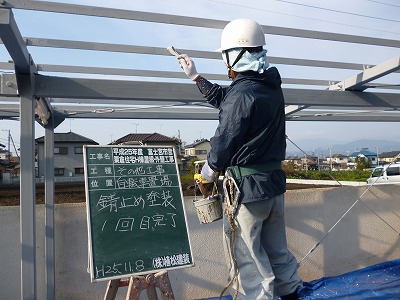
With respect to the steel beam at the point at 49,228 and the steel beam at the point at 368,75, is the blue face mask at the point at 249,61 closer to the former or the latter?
the steel beam at the point at 368,75

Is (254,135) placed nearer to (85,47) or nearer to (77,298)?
(85,47)

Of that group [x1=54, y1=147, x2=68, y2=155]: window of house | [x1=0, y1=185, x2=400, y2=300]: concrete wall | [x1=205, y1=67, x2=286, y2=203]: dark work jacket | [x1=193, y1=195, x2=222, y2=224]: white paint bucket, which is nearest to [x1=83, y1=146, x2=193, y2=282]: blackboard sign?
[x1=193, y1=195, x2=222, y2=224]: white paint bucket

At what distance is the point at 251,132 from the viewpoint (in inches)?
75.3

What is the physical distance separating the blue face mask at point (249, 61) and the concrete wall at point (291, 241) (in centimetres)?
183

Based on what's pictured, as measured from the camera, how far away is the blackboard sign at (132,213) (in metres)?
2.14

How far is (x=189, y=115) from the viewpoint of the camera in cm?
417

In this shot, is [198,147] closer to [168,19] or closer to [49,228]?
[49,228]

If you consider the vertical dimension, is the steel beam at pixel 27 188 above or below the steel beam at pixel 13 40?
below

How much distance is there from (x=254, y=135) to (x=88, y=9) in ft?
4.37

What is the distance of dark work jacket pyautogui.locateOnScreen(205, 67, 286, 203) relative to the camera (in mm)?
1851

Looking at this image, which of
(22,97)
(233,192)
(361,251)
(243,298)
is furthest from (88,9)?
(361,251)

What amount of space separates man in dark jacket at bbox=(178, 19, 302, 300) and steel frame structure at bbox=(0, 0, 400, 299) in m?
0.73

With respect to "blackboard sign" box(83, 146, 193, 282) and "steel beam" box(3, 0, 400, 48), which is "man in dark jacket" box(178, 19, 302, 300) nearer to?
"blackboard sign" box(83, 146, 193, 282)

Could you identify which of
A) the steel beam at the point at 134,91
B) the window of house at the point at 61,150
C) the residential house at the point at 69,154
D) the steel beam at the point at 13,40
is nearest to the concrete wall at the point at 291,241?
the steel beam at the point at 134,91
